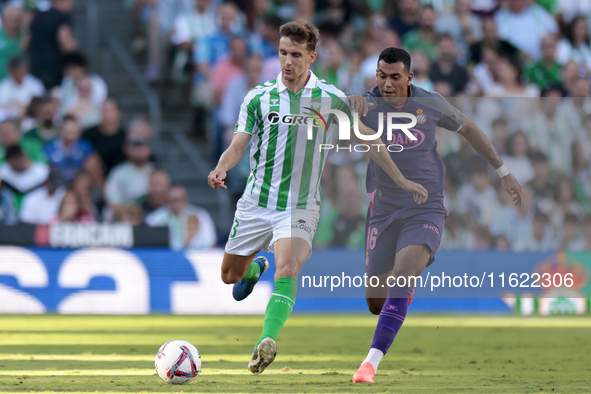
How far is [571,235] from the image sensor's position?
765 centimetres

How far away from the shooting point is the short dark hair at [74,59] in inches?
488

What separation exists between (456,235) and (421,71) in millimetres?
5046

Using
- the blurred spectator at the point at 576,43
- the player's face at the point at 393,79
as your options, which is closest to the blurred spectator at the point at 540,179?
the player's face at the point at 393,79

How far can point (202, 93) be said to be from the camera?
A: 12617 millimetres

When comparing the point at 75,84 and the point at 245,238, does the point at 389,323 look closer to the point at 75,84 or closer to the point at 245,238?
the point at 245,238

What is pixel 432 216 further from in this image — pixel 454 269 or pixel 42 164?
pixel 42 164

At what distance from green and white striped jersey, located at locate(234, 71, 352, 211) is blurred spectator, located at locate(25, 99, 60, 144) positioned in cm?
708

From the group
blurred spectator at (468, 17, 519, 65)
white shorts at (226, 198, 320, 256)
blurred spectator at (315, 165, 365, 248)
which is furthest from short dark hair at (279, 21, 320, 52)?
blurred spectator at (468, 17, 519, 65)

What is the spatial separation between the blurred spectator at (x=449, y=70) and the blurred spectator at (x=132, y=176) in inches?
174

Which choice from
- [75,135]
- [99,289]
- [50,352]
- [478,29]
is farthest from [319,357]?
[478,29]

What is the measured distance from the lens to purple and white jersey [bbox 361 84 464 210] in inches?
229

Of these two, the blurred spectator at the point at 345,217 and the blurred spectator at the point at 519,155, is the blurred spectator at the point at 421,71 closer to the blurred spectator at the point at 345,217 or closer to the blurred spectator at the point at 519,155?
the blurred spectator at the point at 519,155

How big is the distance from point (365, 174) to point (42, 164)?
6606mm

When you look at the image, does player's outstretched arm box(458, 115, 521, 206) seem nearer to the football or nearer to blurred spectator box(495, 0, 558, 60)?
the football
